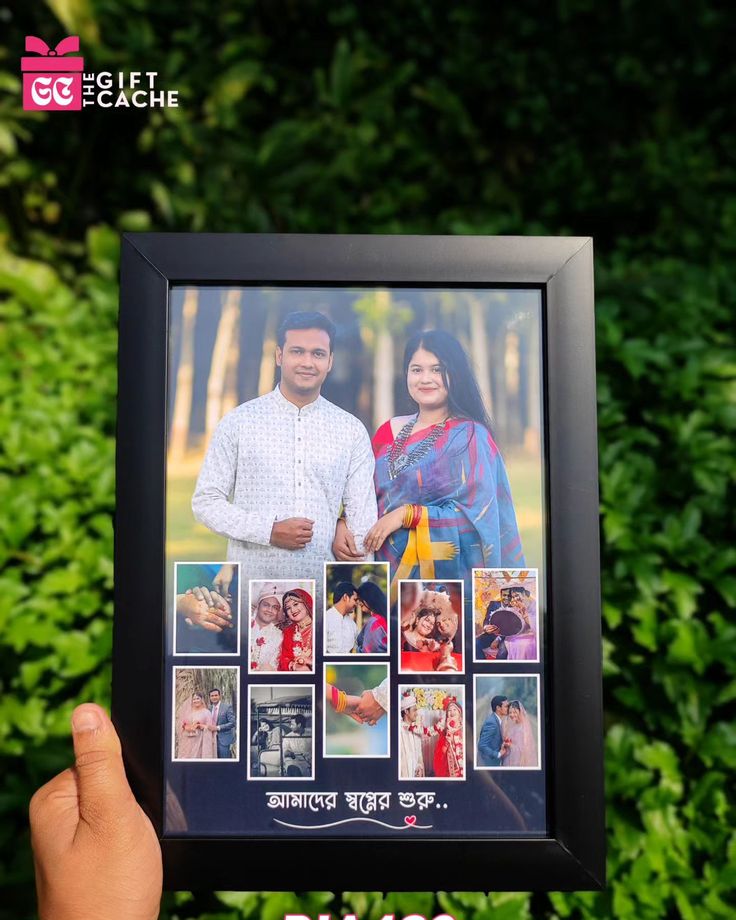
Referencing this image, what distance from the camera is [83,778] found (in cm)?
87

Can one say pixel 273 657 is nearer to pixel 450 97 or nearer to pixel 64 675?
pixel 64 675

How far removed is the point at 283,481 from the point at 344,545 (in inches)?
4.7

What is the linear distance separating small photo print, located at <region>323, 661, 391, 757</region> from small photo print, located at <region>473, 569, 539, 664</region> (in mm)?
141

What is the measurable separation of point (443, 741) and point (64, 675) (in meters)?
0.82

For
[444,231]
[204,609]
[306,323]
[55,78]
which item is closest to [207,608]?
[204,609]

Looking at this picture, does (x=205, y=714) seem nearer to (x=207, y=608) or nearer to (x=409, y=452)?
(x=207, y=608)

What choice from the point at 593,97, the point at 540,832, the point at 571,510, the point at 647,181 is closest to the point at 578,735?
the point at 540,832

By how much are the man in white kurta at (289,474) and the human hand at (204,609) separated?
5 centimetres

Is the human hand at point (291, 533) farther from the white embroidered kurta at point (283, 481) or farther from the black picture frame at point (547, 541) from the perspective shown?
the black picture frame at point (547, 541)

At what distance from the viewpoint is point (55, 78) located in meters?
1.65

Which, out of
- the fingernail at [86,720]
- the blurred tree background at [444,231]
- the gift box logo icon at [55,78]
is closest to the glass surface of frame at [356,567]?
the fingernail at [86,720]

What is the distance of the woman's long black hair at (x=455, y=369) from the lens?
3.01 ft

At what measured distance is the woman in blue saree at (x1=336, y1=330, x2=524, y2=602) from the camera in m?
0.90

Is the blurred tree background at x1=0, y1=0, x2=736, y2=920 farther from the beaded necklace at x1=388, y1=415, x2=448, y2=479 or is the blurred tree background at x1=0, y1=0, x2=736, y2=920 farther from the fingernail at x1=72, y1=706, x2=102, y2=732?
the beaded necklace at x1=388, y1=415, x2=448, y2=479
